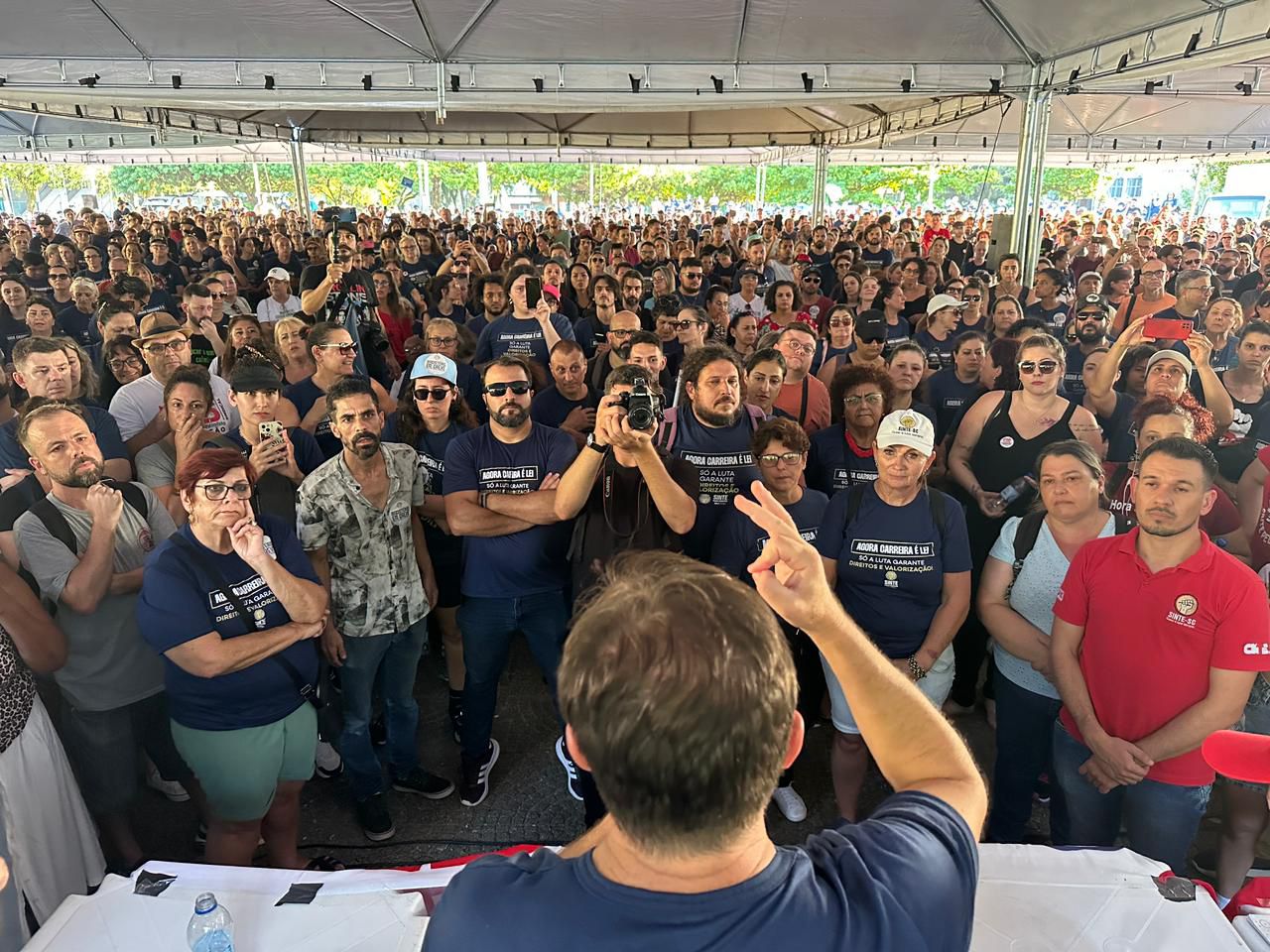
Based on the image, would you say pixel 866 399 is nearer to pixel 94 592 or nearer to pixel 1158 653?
pixel 1158 653

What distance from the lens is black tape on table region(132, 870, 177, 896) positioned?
171 cm

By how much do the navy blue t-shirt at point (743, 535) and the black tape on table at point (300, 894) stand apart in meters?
1.73

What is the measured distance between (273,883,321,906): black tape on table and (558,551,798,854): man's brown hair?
111 centimetres

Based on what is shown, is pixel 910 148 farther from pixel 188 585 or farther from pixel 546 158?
pixel 188 585

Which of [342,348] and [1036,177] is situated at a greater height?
[1036,177]

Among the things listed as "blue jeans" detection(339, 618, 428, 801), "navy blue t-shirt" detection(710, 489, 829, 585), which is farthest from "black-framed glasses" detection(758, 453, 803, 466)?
"blue jeans" detection(339, 618, 428, 801)

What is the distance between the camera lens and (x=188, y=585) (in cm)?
234

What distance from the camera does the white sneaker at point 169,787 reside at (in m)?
3.35

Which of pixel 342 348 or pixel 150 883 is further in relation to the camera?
pixel 342 348

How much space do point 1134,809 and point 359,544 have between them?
8.86 ft

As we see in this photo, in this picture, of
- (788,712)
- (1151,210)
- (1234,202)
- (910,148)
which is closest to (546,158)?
(910,148)

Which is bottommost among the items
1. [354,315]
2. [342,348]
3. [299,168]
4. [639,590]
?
[639,590]

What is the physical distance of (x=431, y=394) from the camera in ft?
11.7

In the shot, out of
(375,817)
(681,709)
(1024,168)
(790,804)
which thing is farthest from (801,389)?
(1024,168)
